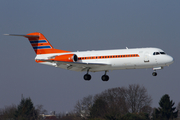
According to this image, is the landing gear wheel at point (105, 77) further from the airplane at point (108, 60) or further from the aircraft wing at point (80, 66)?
the aircraft wing at point (80, 66)

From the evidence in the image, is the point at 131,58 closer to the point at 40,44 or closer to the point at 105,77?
the point at 105,77

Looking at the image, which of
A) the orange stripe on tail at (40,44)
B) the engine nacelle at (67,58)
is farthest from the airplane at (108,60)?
the orange stripe on tail at (40,44)

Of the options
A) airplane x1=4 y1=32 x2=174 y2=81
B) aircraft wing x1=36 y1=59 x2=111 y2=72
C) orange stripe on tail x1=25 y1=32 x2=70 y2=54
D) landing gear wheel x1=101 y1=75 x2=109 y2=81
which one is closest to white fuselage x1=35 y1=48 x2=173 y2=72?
airplane x1=4 y1=32 x2=174 y2=81

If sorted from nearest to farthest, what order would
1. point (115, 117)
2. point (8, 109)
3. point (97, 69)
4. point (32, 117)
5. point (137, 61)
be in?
1. point (137, 61)
2. point (97, 69)
3. point (115, 117)
4. point (32, 117)
5. point (8, 109)

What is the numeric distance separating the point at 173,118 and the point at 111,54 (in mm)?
38704

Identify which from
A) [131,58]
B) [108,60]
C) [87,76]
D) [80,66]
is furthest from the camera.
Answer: [87,76]

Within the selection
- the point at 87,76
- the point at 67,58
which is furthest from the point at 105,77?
the point at 67,58

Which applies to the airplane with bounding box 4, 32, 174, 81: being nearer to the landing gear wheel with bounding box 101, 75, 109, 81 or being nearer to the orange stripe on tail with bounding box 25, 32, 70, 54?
the landing gear wheel with bounding box 101, 75, 109, 81

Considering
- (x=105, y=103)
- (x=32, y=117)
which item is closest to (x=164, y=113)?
(x=105, y=103)

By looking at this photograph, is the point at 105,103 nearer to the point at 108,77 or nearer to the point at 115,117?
the point at 115,117

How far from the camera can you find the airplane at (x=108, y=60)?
38.9 metres

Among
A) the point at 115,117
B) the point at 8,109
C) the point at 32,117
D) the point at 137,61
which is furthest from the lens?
the point at 8,109

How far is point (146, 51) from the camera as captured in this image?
3928 centimetres

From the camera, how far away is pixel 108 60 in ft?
132
